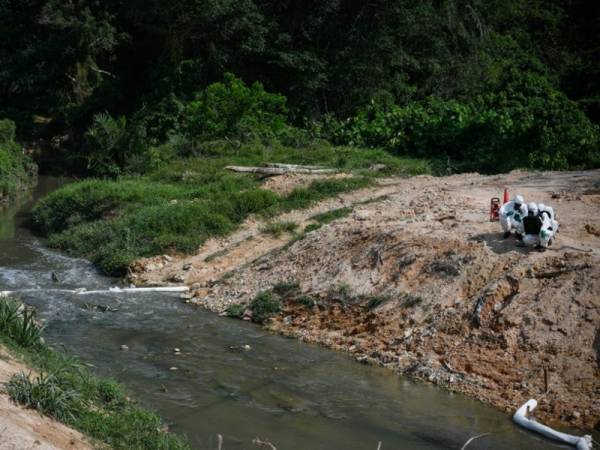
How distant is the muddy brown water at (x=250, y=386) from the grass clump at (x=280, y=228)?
2.93 m

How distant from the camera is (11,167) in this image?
24688 millimetres

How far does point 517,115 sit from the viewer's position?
2100 centimetres

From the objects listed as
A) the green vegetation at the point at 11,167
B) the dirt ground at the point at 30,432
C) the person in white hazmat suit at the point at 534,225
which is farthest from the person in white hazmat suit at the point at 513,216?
the green vegetation at the point at 11,167

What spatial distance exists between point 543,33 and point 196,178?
52.5 ft

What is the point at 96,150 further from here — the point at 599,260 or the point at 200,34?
the point at 599,260

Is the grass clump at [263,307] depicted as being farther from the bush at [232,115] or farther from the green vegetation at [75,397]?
the bush at [232,115]

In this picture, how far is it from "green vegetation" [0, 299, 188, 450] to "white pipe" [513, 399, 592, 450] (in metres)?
3.42

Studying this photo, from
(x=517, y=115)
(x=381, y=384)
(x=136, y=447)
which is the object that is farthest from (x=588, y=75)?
(x=136, y=447)

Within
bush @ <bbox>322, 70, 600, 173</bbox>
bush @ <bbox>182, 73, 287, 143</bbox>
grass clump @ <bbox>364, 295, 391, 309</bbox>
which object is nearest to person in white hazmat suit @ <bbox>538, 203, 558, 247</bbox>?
grass clump @ <bbox>364, 295, 391, 309</bbox>

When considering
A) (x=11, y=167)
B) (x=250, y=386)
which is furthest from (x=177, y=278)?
(x=11, y=167)

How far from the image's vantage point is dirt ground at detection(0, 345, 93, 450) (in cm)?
575

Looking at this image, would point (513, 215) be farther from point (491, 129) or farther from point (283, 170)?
point (491, 129)

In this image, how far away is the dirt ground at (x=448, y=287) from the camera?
30.3ft

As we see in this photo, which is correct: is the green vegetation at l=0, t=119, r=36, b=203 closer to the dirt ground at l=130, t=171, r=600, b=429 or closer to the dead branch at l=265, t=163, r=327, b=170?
the dead branch at l=265, t=163, r=327, b=170
